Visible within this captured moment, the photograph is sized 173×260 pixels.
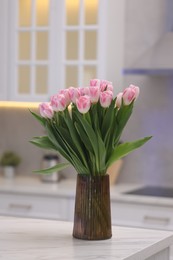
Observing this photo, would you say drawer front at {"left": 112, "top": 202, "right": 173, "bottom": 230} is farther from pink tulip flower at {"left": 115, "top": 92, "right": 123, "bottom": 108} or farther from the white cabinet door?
pink tulip flower at {"left": 115, "top": 92, "right": 123, "bottom": 108}

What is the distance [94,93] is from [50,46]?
2.14 metres

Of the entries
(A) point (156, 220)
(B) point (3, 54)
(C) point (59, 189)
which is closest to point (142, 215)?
(A) point (156, 220)

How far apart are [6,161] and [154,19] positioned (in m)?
1.40

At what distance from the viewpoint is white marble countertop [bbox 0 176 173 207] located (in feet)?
12.8

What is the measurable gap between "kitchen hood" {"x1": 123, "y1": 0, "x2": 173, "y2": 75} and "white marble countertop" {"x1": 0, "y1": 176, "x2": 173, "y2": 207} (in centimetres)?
74

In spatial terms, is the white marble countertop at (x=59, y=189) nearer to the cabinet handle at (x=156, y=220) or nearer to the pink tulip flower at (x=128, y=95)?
the cabinet handle at (x=156, y=220)

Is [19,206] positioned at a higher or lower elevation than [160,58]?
lower

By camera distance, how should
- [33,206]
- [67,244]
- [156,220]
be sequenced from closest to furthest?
[67,244], [156,220], [33,206]

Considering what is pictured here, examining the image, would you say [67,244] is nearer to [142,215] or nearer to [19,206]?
[142,215]

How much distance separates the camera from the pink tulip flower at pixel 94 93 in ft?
7.70

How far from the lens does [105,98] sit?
236cm

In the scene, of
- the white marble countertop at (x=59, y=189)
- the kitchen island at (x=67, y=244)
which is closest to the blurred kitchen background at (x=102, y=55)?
the white marble countertop at (x=59, y=189)

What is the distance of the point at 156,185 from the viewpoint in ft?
14.8

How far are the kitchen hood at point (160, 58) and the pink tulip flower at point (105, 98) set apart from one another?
1.86 m
